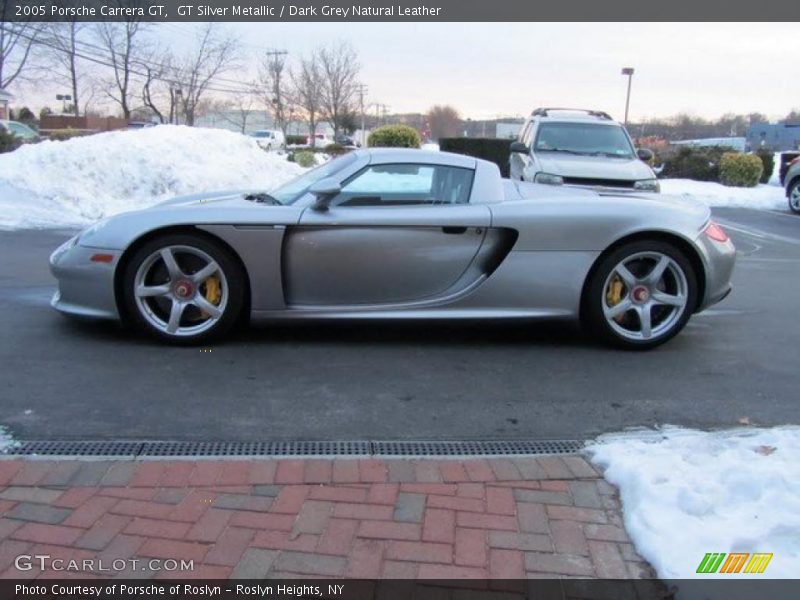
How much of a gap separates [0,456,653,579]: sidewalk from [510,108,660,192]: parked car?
6454 millimetres

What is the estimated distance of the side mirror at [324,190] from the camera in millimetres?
4289

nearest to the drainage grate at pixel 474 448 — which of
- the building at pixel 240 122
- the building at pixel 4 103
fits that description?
the building at pixel 4 103

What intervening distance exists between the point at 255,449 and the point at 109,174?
10.3m

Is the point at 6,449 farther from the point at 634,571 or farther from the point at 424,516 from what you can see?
the point at 634,571

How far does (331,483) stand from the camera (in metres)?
2.79

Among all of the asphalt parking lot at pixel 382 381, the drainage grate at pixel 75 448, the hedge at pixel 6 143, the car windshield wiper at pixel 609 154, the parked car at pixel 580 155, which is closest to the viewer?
the drainage grate at pixel 75 448

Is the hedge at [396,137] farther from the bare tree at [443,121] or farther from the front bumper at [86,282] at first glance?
the bare tree at [443,121]

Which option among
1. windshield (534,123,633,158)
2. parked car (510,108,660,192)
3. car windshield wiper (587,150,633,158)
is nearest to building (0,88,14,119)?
parked car (510,108,660,192)

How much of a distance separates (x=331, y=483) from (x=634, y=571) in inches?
45.5

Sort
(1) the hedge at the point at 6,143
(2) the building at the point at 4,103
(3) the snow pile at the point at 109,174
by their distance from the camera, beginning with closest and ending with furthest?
(3) the snow pile at the point at 109,174 < (1) the hedge at the point at 6,143 < (2) the building at the point at 4,103

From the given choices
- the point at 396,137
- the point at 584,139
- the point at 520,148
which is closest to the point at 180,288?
the point at 520,148

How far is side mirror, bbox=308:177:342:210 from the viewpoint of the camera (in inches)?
169

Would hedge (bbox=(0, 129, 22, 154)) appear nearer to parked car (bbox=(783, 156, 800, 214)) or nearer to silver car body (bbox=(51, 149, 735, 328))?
silver car body (bbox=(51, 149, 735, 328))

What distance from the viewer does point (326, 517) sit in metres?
2.56
